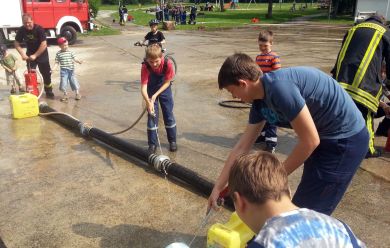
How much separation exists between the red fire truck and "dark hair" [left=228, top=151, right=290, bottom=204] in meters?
18.4

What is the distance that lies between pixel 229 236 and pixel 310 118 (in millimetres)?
907

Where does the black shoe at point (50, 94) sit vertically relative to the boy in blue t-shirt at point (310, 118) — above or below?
below

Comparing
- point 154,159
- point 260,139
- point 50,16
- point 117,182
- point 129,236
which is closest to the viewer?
point 129,236

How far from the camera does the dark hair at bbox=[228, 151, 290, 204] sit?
164 centimetres

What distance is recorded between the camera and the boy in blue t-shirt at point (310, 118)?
2.29 meters

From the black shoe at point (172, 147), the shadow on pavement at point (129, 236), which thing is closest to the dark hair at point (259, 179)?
the shadow on pavement at point (129, 236)

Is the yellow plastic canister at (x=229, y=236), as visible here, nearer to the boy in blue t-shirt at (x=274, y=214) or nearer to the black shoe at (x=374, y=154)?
the boy in blue t-shirt at (x=274, y=214)

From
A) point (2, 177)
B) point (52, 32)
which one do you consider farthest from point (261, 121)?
point (52, 32)

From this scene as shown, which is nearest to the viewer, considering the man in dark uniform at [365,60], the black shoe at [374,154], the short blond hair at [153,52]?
the man in dark uniform at [365,60]

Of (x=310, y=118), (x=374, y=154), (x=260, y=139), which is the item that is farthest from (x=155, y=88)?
(x=310, y=118)

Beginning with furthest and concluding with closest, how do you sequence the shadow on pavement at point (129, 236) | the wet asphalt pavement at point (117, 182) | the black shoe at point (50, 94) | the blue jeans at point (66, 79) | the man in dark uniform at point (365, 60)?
1. the black shoe at point (50, 94)
2. the blue jeans at point (66, 79)
3. the man in dark uniform at point (365, 60)
4. the wet asphalt pavement at point (117, 182)
5. the shadow on pavement at point (129, 236)

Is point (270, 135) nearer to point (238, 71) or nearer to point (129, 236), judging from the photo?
point (129, 236)

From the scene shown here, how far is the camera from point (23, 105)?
7.26 metres

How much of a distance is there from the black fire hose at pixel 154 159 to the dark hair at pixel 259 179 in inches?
86.9
